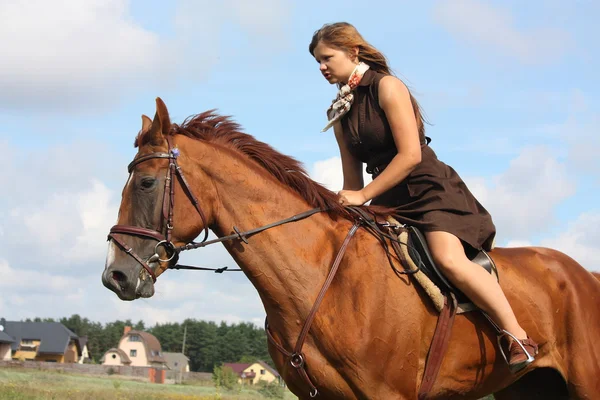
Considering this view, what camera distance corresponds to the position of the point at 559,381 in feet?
23.9

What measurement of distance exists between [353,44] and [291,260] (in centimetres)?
203

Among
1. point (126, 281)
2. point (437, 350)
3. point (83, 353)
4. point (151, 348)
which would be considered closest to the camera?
point (126, 281)

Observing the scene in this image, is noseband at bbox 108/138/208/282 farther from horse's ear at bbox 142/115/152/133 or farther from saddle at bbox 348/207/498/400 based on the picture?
saddle at bbox 348/207/498/400

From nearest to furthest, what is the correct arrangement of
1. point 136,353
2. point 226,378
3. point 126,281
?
point 126,281
point 226,378
point 136,353

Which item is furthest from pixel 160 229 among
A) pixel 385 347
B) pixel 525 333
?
pixel 525 333

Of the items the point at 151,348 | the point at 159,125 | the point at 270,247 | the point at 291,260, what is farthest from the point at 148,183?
the point at 151,348

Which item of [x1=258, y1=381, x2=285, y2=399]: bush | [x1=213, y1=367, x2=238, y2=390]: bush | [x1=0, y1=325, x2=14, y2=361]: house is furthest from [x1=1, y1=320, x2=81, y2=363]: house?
[x1=213, y1=367, x2=238, y2=390]: bush

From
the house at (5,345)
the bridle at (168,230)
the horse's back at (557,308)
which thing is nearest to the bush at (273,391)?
the horse's back at (557,308)

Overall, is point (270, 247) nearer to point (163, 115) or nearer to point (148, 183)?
point (148, 183)

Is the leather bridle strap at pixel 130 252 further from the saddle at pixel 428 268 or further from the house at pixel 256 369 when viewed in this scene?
the house at pixel 256 369

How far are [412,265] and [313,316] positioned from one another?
0.96m

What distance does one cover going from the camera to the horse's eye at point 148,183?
18.0 ft

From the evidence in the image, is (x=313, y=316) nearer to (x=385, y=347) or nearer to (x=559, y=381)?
(x=385, y=347)

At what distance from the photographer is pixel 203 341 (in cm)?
13162
